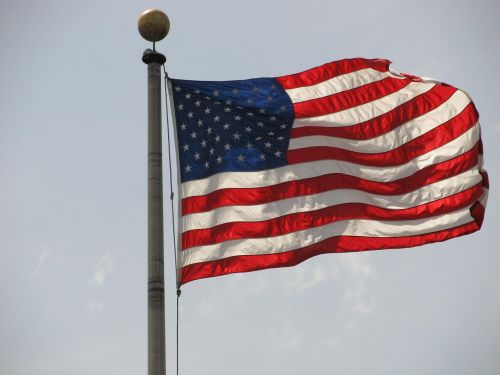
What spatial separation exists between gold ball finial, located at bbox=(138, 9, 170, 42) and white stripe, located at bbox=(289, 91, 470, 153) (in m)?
3.99

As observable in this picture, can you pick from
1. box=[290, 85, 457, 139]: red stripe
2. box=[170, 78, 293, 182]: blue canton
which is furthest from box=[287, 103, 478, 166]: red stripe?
box=[170, 78, 293, 182]: blue canton

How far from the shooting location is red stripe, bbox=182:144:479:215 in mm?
16359

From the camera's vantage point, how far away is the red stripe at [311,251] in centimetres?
1534

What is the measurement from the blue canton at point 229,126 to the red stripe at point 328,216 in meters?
1.18

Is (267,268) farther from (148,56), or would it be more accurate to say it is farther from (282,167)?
(148,56)

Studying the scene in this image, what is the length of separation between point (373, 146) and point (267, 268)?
376 cm

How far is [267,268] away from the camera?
1588 centimetres

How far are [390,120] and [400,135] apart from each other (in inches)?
16.5

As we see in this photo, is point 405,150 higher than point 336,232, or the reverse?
point 405,150

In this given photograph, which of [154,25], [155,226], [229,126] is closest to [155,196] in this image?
[155,226]

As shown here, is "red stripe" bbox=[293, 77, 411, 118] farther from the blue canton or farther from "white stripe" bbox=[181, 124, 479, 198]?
"white stripe" bbox=[181, 124, 479, 198]

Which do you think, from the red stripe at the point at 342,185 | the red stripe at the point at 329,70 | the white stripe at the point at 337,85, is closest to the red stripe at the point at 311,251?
the red stripe at the point at 342,185

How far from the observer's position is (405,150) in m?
17.5

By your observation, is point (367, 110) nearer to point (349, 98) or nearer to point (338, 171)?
point (349, 98)
